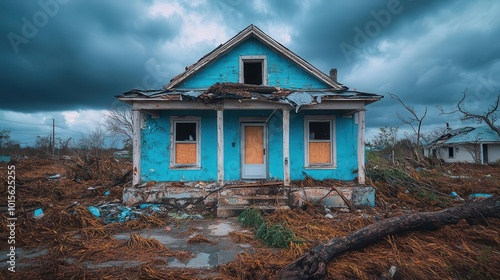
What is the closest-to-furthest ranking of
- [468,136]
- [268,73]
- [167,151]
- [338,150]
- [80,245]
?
[80,245]
[167,151]
[338,150]
[268,73]
[468,136]

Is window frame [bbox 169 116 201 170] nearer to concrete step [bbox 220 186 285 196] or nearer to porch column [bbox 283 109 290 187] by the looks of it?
concrete step [bbox 220 186 285 196]

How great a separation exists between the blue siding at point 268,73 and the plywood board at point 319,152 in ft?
7.63

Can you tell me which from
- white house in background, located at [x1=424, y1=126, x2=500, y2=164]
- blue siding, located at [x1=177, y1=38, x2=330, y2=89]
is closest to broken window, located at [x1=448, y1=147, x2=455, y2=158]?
white house in background, located at [x1=424, y1=126, x2=500, y2=164]

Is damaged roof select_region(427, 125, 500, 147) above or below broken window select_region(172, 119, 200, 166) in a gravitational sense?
above

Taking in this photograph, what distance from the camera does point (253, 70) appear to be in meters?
10.1

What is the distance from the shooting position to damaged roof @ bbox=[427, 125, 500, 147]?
908 inches

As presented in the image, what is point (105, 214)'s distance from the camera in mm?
6320

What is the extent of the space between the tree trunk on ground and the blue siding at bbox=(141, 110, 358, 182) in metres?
3.78

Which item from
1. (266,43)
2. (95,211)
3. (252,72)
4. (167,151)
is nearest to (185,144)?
(167,151)

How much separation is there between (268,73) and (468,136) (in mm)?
27805

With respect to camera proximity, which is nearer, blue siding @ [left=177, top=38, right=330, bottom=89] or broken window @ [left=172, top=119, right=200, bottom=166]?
broken window @ [left=172, top=119, right=200, bottom=166]

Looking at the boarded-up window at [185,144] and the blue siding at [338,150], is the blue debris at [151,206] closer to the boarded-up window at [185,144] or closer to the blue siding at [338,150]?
the boarded-up window at [185,144]

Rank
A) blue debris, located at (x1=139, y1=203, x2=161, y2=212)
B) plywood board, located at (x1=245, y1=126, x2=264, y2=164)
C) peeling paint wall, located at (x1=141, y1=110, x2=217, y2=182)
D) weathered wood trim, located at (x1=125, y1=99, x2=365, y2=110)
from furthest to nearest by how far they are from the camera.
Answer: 1. plywood board, located at (x1=245, y1=126, x2=264, y2=164)
2. peeling paint wall, located at (x1=141, y1=110, x2=217, y2=182)
3. weathered wood trim, located at (x1=125, y1=99, x2=365, y2=110)
4. blue debris, located at (x1=139, y1=203, x2=161, y2=212)

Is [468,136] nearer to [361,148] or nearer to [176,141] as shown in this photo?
[361,148]
